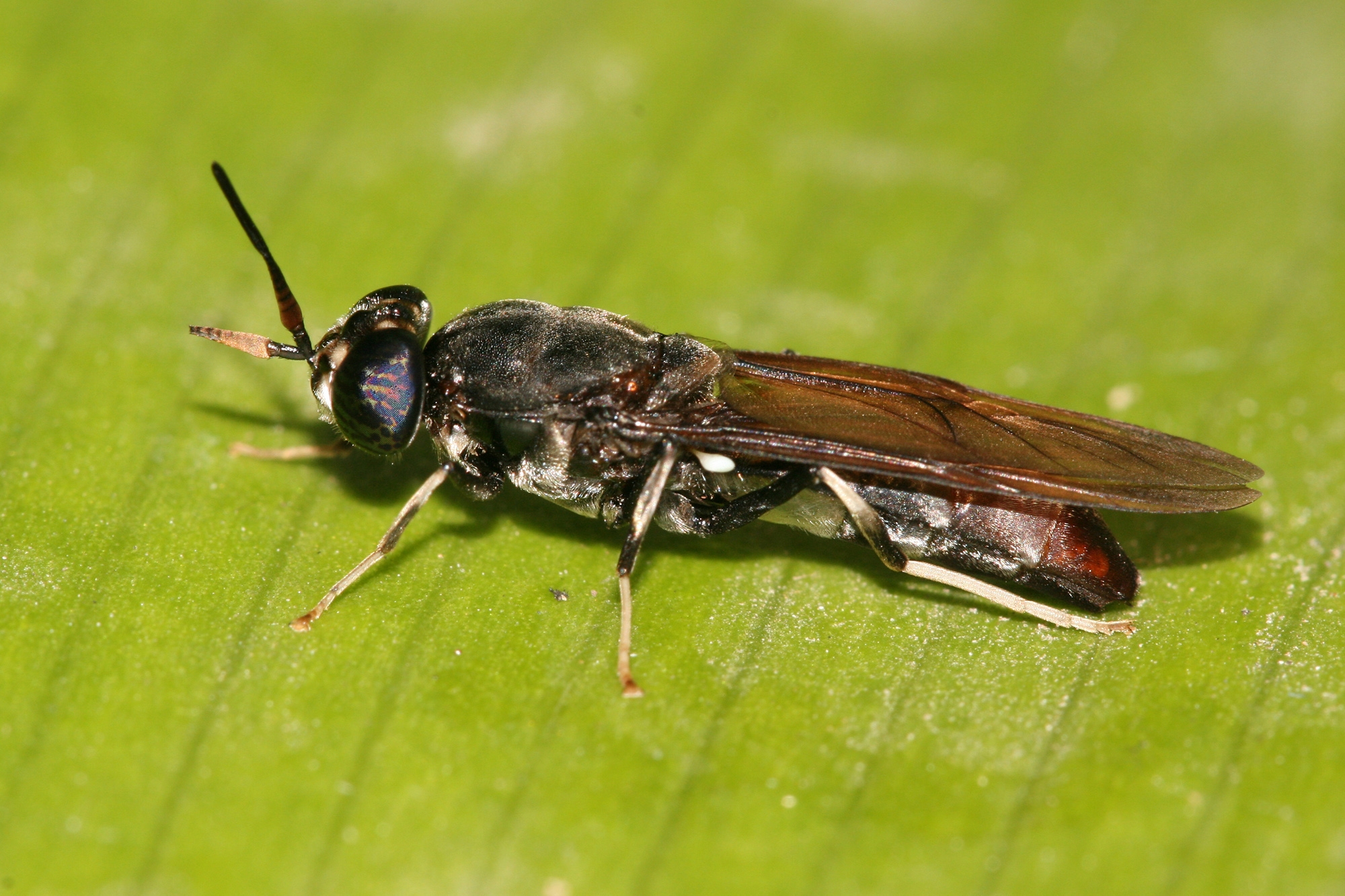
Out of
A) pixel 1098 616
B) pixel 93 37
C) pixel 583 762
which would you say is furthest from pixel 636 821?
pixel 93 37

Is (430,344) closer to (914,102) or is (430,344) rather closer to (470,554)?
(470,554)

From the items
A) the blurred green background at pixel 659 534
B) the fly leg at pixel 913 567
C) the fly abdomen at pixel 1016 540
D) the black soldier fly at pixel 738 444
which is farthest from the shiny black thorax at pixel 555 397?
the fly abdomen at pixel 1016 540

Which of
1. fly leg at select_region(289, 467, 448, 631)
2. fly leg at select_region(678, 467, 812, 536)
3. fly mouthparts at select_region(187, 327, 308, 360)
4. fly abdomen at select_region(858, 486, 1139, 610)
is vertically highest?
fly abdomen at select_region(858, 486, 1139, 610)

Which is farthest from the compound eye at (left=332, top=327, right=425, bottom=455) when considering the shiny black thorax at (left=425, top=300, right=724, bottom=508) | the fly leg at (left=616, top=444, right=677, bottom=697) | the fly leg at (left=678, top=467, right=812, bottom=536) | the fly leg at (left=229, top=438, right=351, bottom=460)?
the fly leg at (left=678, top=467, right=812, bottom=536)

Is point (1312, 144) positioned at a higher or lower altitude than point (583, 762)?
higher

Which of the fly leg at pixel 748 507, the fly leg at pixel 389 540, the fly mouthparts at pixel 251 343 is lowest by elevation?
the fly leg at pixel 389 540

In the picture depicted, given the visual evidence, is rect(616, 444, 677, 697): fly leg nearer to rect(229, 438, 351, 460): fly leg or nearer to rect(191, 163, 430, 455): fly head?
rect(191, 163, 430, 455): fly head

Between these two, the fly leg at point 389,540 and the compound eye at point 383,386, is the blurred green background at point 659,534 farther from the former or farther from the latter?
the compound eye at point 383,386
